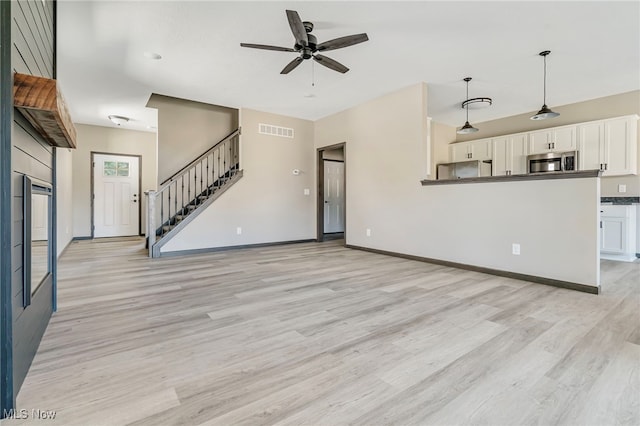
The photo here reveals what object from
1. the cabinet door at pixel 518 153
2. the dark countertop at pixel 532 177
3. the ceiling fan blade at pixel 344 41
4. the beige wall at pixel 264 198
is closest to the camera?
the ceiling fan blade at pixel 344 41

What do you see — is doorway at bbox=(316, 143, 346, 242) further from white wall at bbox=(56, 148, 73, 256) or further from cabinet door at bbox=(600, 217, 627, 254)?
white wall at bbox=(56, 148, 73, 256)

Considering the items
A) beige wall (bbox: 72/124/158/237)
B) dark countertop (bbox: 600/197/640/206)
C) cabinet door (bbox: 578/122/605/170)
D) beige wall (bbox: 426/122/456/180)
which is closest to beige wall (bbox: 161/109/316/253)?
beige wall (bbox: 72/124/158/237)

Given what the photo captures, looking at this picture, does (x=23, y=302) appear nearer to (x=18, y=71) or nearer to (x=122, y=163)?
(x=18, y=71)

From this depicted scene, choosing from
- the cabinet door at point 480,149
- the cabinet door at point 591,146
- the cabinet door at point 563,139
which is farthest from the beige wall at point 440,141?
the cabinet door at point 591,146

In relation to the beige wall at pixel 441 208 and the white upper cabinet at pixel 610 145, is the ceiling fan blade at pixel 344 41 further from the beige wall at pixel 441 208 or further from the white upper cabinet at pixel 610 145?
the white upper cabinet at pixel 610 145

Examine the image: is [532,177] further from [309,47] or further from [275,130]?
[275,130]

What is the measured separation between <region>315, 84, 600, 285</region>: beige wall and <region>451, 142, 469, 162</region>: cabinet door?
9.48 ft

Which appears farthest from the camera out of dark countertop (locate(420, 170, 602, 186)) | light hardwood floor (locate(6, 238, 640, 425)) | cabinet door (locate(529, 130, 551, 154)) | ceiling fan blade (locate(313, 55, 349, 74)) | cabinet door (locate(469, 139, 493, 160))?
cabinet door (locate(469, 139, 493, 160))

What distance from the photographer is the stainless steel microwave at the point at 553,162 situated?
5254mm

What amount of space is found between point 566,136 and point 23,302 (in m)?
7.43

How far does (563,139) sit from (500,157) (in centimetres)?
109

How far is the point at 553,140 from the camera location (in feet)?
18.2

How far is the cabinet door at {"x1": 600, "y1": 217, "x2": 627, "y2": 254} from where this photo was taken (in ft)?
15.5

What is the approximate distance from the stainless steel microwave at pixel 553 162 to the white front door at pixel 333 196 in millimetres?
4208
